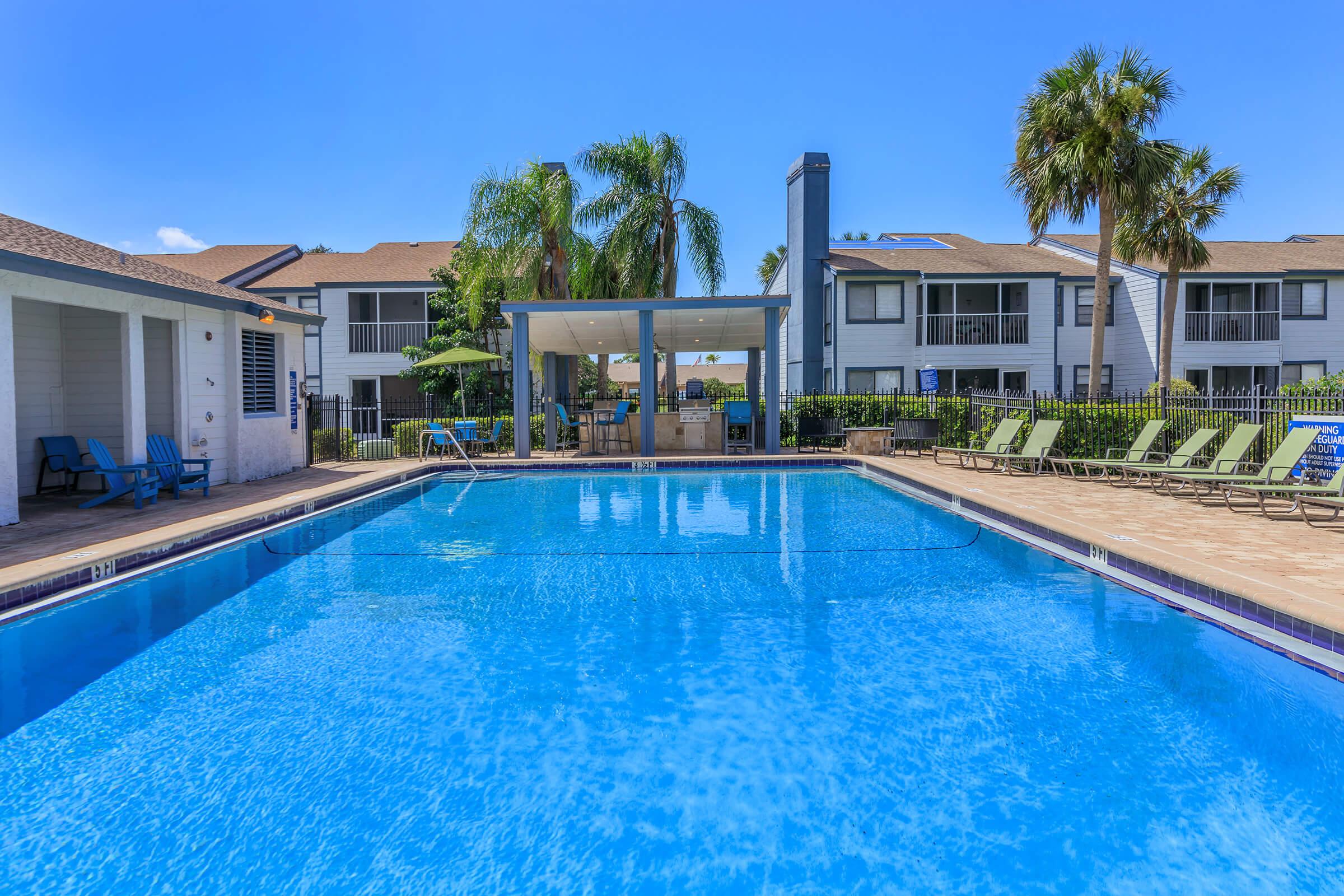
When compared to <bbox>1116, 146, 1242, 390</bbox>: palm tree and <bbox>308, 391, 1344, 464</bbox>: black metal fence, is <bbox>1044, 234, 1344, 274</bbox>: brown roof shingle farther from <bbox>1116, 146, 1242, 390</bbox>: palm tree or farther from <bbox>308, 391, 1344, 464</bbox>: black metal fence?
<bbox>308, 391, 1344, 464</bbox>: black metal fence

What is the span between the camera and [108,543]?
273 inches

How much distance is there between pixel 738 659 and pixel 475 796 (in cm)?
193

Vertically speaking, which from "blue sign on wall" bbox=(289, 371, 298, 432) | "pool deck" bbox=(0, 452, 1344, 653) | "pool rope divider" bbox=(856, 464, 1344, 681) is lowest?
"pool rope divider" bbox=(856, 464, 1344, 681)

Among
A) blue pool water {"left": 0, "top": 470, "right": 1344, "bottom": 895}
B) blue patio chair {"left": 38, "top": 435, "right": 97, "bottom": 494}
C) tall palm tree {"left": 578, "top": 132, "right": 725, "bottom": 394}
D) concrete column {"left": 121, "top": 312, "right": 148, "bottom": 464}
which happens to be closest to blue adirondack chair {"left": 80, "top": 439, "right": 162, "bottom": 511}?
concrete column {"left": 121, "top": 312, "right": 148, "bottom": 464}

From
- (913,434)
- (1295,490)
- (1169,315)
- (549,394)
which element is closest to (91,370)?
(549,394)

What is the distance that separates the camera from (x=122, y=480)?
9.65 m

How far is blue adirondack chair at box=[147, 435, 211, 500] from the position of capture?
10.2 meters

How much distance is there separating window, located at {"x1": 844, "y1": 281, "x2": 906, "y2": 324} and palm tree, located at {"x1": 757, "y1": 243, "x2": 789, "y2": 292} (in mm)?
16009

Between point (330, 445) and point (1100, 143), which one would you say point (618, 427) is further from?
point (1100, 143)

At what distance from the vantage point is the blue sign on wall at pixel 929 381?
57.6ft

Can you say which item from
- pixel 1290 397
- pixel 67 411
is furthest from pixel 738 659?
pixel 67 411

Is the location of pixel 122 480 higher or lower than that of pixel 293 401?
lower

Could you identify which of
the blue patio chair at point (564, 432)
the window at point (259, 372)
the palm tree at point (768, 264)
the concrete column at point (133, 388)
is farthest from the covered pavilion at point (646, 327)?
the palm tree at point (768, 264)

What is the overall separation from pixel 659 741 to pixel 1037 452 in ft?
34.8
